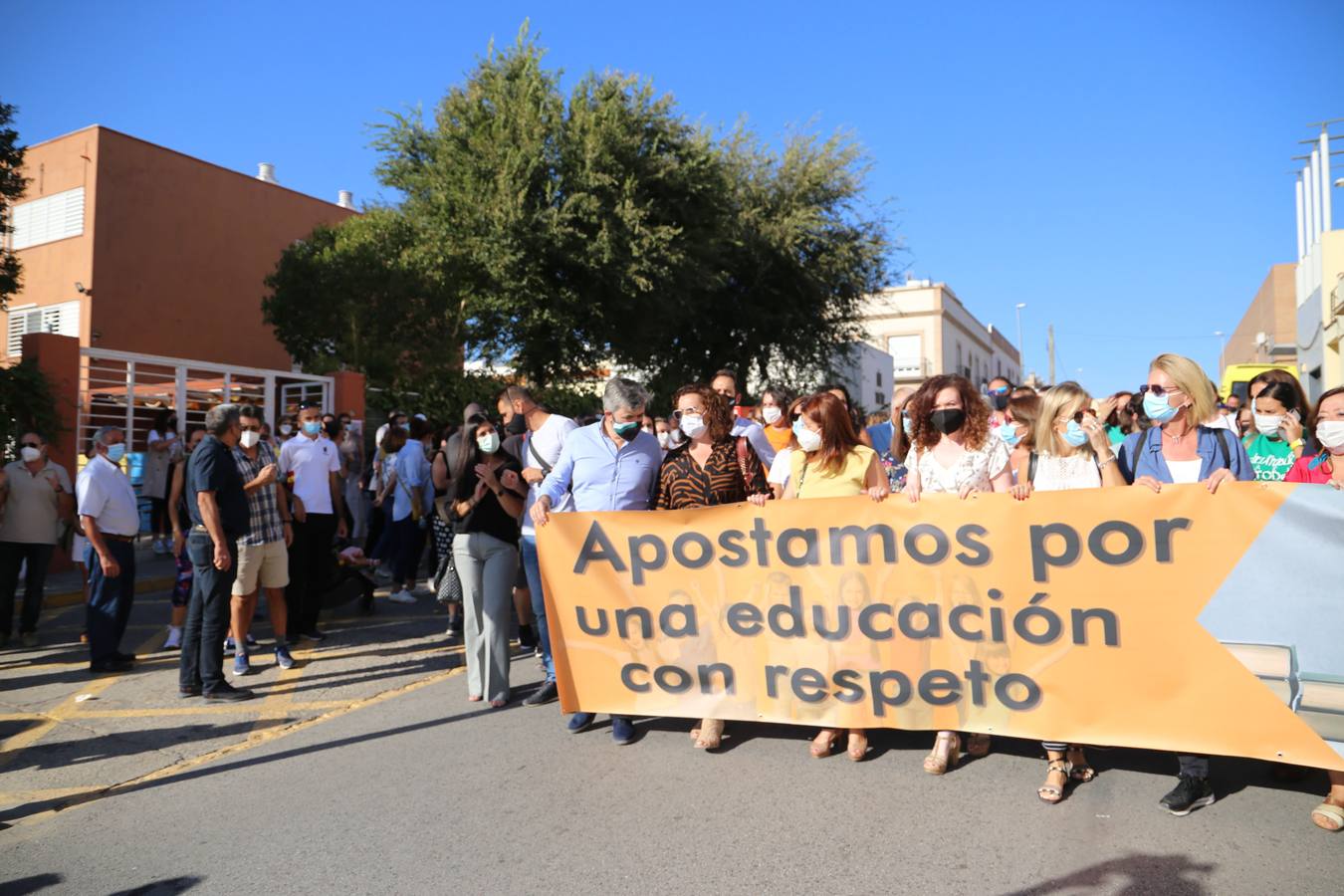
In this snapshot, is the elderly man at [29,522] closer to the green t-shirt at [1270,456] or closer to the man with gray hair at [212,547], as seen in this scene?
the man with gray hair at [212,547]

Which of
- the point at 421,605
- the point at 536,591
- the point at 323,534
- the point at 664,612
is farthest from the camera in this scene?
the point at 421,605

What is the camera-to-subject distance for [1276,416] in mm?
5082

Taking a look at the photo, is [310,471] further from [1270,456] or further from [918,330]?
[918,330]

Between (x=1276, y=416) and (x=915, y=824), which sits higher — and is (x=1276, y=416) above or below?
above

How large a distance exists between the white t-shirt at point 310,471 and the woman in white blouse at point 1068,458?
19.4 ft

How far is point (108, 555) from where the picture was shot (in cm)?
645

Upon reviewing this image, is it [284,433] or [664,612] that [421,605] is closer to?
[284,433]

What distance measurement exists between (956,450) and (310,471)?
18.7ft

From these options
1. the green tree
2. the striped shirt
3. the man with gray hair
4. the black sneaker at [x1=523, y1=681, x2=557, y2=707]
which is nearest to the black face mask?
the black sneaker at [x1=523, y1=681, x2=557, y2=707]

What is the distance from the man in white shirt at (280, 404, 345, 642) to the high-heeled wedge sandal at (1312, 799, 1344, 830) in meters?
6.94

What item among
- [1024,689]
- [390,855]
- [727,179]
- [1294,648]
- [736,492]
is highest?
[727,179]

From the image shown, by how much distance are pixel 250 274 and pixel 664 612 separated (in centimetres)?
2832

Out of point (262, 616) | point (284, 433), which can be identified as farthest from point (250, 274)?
point (262, 616)

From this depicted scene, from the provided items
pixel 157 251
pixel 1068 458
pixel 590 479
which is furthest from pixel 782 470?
Result: pixel 157 251
